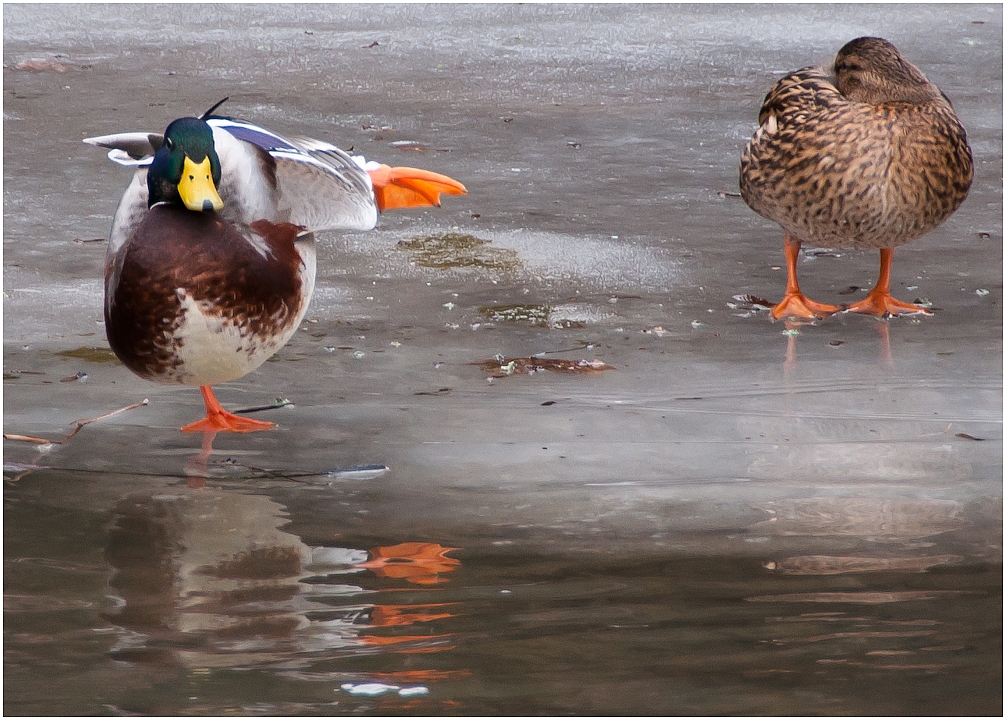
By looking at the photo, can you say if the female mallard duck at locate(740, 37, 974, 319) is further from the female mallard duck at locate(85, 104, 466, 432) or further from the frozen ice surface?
the female mallard duck at locate(85, 104, 466, 432)

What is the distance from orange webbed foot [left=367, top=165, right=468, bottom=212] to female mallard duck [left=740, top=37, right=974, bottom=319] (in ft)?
3.91

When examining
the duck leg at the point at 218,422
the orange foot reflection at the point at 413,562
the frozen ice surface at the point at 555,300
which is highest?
the frozen ice surface at the point at 555,300

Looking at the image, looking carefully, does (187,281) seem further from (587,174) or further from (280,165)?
(587,174)

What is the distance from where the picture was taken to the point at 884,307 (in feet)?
14.4

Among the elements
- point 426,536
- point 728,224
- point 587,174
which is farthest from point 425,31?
point 426,536

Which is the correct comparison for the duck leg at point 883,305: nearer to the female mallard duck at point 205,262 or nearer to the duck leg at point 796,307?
the duck leg at point 796,307

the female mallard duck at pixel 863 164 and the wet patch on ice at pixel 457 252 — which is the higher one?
the female mallard duck at pixel 863 164

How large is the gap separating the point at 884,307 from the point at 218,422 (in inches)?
93.9

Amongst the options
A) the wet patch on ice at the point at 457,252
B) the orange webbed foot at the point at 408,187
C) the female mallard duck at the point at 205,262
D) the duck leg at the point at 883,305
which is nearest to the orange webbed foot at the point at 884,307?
the duck leg at the point at 883,305

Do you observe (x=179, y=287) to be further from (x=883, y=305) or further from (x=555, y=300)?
(x=883, y=305)

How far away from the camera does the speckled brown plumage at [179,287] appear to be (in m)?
3.15

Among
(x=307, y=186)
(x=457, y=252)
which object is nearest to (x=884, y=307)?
(x=457, y=252)

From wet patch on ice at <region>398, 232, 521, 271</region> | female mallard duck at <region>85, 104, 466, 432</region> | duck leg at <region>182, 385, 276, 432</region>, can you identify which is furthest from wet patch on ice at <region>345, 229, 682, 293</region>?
duck leg at <region>182, 385, 276, 432</region>

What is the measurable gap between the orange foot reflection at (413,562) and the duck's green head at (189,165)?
109cm
